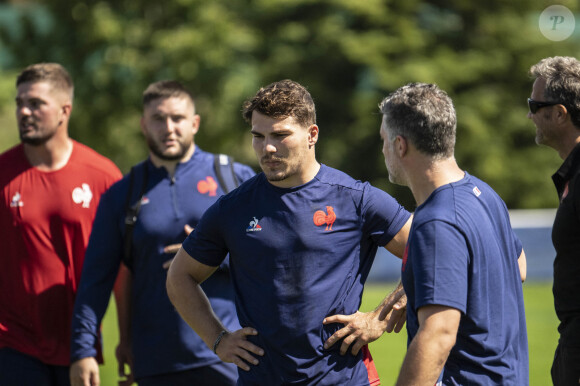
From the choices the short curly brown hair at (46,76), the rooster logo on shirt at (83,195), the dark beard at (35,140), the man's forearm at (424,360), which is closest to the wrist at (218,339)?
the man's forearm at (424,360)

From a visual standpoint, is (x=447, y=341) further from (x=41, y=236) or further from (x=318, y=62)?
(x=318, y=62)

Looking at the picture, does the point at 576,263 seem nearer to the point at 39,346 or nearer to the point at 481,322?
the point at 481,322

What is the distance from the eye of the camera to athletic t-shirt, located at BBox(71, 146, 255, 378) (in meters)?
5.64

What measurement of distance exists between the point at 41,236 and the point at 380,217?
2.65 m

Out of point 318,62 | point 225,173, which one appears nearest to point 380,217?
point 225,173

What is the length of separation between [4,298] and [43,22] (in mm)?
18590

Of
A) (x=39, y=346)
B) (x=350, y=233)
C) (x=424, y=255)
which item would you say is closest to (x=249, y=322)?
(x=350, y=233)

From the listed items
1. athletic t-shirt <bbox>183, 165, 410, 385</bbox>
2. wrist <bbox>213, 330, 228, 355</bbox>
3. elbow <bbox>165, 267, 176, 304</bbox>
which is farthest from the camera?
elbow <bbox>165, 267, 176, 304</bbox>

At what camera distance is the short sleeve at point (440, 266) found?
342cm

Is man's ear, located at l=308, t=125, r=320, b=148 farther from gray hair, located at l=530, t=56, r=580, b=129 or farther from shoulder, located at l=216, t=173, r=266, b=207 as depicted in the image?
gray hair, located at l=530, t=56, r=580, b=129

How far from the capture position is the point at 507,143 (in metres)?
24.8

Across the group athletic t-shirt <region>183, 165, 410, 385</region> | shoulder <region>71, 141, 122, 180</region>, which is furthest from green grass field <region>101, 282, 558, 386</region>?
athletic t-shirt <region>183, 165, 410, 385</region>

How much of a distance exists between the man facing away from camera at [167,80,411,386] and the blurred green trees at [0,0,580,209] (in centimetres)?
1785

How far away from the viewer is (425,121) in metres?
3.71
